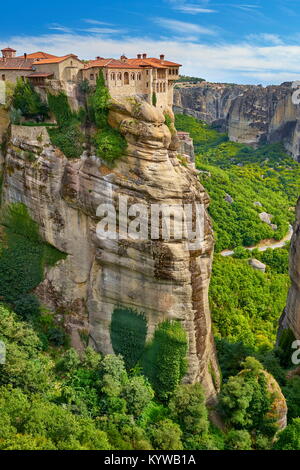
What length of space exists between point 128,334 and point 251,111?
84.9 m

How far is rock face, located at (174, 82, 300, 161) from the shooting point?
87062 millimetres

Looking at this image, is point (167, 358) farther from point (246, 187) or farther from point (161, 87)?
point (246, 187)

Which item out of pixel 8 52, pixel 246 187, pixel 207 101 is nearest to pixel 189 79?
pixel 207 101

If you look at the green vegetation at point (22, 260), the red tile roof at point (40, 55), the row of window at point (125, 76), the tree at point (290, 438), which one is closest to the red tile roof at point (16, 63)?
the red tile roof at point (40, 55)

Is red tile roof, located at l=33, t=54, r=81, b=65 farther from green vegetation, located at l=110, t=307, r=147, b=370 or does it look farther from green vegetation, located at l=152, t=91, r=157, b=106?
green vegetation, located at l=110, t=307, r=147, b=370

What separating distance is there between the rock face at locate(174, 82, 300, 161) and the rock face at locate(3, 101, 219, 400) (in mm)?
67069

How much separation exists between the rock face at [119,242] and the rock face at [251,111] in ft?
220

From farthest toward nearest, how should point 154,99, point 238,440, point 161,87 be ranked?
point 161,87 → point 154,99 → point 238,440

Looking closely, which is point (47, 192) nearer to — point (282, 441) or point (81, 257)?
point (81, 257)

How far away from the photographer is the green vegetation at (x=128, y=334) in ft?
77.6

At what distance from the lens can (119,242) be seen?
23.1 meters

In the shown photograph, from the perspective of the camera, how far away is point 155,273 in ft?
74.0

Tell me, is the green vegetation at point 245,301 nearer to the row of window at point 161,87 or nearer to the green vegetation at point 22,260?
the green vegetation at point 22,260

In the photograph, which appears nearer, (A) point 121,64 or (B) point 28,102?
(A) point 121,64
